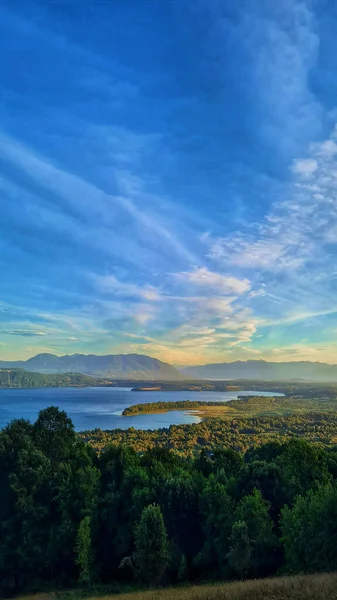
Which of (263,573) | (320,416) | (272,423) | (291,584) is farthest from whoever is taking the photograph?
(320,416)

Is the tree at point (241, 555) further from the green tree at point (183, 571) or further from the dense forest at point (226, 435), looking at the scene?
the dense forest at point (226, 435)

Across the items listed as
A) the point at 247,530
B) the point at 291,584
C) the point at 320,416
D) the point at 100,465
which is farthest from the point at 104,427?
the point at 291,584

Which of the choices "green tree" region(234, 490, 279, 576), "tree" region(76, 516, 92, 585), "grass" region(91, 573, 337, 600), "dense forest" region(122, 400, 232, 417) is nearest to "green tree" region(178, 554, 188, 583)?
"green tree" region(234, 490, 279, 576)

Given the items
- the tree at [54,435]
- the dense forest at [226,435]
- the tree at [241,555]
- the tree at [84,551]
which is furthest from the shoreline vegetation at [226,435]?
the tree at [241,555]

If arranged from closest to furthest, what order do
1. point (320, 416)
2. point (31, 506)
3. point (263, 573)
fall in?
1. point (263, 573)
2. point (31, 506)
3. point (320, 416)

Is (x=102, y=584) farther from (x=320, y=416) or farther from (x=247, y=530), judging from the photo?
(x=320, y=416)

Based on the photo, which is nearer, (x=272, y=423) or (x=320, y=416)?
(x=272, y=423)
